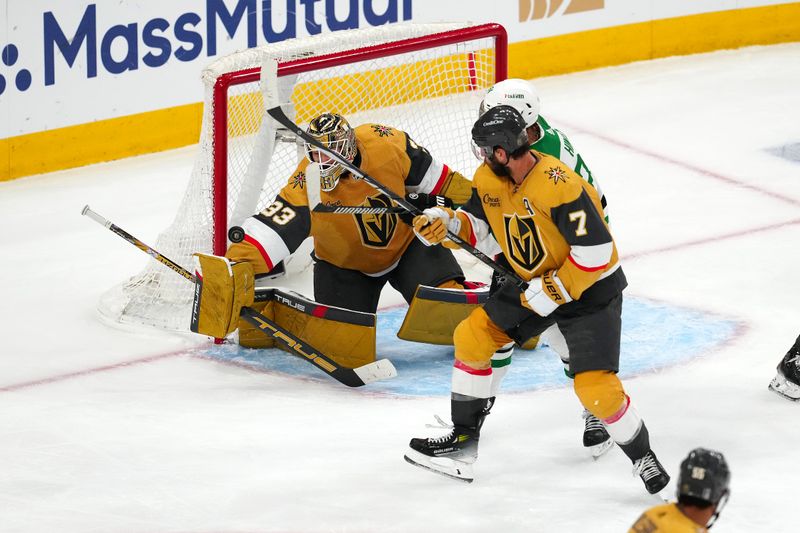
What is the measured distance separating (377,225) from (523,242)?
1.15 m

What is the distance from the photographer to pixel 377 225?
16.1ft

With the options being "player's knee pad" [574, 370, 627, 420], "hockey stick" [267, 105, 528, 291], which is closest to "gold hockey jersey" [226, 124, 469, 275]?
"hockey stick" [267, 105, 528, 291]

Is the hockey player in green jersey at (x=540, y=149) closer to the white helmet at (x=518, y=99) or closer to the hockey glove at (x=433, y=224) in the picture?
the white helmet at (x=518, y=99)

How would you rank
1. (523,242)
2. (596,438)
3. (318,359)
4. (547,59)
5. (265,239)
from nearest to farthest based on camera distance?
(523,242), (596,438), (318,359), (265,239), (547,59)

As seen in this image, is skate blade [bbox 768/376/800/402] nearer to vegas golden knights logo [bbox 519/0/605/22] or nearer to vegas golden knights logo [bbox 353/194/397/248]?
vegas golden knights logo [bbox 353/194/397/248]

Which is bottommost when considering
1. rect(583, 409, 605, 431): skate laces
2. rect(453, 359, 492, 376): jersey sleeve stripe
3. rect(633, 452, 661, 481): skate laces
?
rect(583, 409, 605, 431): skate laces

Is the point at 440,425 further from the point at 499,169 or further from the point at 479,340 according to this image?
the point at 499,169

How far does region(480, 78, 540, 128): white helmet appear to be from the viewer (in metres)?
4.20

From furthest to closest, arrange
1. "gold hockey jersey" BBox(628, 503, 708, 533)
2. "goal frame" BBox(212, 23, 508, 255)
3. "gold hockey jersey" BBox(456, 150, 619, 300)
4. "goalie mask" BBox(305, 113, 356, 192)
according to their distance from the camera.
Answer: "goal frame" BBox(212, 23, 508, 255) → "goalie mask" BBox(305, 113, 356, 192) → "gold hockey jersey" BBox(456, 150, 619, 300) → "gold hockey jersey" BBox(628, 503, 708, 533)

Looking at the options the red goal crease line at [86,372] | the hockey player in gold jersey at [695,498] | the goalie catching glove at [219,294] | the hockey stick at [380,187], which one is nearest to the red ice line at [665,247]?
the red goal crease line at [86,372]

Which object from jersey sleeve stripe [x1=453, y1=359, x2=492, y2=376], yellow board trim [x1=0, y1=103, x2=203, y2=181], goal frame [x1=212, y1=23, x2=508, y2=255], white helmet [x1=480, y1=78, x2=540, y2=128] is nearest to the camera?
jersey sleeve stripe [x1=453, y1=359, x2=492, y2=376]

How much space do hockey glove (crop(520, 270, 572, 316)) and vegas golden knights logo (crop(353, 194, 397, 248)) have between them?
117cm

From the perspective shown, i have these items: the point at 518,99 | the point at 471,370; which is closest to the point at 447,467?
the point at 471,370

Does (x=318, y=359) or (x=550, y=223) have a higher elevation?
(x=550, y=223)
